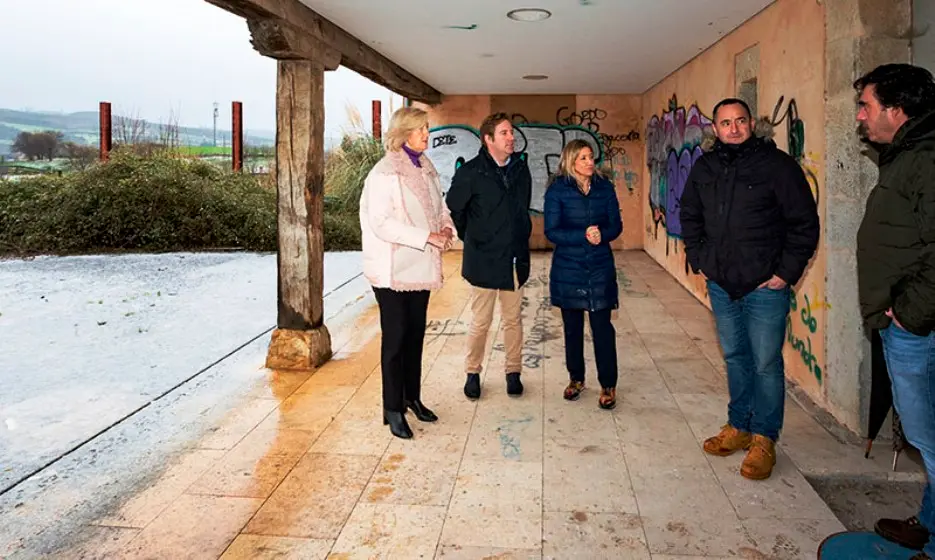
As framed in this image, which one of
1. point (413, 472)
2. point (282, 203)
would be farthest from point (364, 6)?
point (413, 472)

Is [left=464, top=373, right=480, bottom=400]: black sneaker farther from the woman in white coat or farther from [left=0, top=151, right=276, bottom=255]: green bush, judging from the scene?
[left=0, top=151, right=276, bottom=255]: green bush

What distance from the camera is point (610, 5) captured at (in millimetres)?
5273

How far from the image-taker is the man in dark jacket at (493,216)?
4039mm

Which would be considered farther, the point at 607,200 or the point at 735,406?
the point at 607,200

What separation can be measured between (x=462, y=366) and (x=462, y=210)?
1.51 meters

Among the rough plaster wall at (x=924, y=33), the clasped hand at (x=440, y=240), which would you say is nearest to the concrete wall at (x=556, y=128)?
the rough plaster wall at (x=924, y=33)

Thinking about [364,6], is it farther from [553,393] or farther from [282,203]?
[553,393]

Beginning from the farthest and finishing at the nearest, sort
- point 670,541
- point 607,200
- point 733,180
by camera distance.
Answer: point 607,200, point 733,180, point 670,541

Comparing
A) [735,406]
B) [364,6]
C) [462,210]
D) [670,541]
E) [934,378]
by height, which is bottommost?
[670,541]

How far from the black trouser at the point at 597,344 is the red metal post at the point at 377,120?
516 inches

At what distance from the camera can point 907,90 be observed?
2373 mm

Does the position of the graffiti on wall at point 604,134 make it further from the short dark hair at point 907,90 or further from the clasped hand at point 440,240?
the short dark hair at point 907,90

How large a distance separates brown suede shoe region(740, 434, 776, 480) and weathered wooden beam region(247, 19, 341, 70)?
3782 millimetres

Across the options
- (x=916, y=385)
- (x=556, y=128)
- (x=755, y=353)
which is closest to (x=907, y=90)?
(x=916, y=385)
